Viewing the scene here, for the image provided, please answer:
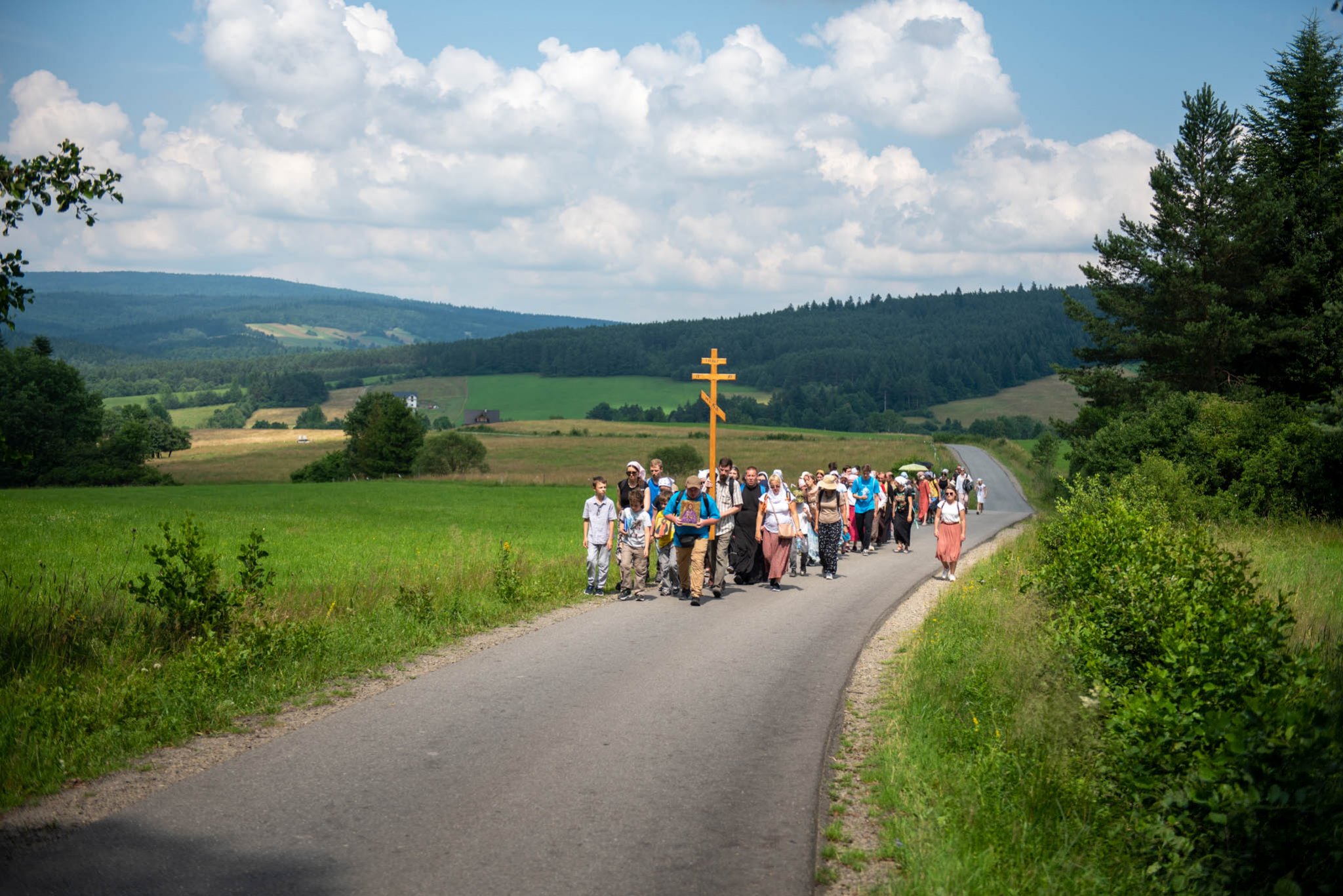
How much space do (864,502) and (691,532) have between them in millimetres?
9002

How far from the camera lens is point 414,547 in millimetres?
23547

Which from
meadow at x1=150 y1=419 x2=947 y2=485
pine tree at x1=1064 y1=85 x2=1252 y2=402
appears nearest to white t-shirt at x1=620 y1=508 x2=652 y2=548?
pine tree at x1=1064 y1=85 x2=1252 y2=402

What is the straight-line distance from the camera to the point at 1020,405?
504 ft

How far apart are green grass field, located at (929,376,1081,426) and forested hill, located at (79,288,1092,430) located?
11.0 feet

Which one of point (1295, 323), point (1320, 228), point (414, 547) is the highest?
point (1320, 228)

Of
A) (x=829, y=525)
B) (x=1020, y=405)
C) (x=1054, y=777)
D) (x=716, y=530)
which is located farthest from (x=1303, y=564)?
(x=1020, y=405)

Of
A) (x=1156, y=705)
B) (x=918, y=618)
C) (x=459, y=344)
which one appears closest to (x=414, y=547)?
(x=918, y=618)

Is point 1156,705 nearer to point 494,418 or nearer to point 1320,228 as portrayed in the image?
point 1320,228

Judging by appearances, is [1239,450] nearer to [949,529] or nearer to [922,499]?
[922,499]

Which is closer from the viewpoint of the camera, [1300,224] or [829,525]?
[829,525]

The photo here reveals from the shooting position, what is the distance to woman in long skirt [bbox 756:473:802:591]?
16.8m

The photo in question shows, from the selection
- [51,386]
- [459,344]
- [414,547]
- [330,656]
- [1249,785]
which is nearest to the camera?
[1249,785]

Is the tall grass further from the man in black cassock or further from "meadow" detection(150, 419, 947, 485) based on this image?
"meadow" detection(150, 419, 947, 485)

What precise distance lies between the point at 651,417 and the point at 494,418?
2123 cm
